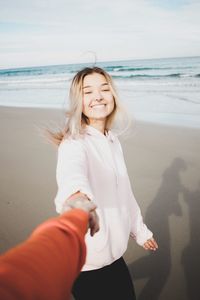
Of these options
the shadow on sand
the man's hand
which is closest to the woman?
the man's hand

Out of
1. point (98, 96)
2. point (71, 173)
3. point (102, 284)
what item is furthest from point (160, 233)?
point (71, 173)

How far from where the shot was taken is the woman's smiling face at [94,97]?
6.47ft

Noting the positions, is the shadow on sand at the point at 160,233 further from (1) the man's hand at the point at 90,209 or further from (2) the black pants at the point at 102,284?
(1) the man's hand at the point at 90,209

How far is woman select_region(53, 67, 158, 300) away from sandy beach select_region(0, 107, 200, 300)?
1124mm

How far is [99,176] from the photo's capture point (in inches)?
67.9

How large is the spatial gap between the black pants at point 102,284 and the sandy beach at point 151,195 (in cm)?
101

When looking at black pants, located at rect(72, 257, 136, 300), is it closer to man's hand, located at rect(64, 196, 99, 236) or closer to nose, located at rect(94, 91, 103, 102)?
man's hand, located at rect(64, 196, 99, 236)

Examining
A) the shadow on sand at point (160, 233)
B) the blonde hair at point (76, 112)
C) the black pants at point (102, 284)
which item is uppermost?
the blonde hair at point (76, 112)

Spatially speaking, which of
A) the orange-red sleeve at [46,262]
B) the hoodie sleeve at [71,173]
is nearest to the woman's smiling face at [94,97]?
the hoodie sleeve at [71,173]

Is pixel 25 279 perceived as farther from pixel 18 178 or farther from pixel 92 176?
pixel 18 178

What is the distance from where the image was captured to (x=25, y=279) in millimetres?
569

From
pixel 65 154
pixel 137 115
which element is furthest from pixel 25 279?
pixel 137 115

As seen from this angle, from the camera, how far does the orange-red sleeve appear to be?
554 mm

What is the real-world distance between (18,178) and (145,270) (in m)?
3.04
